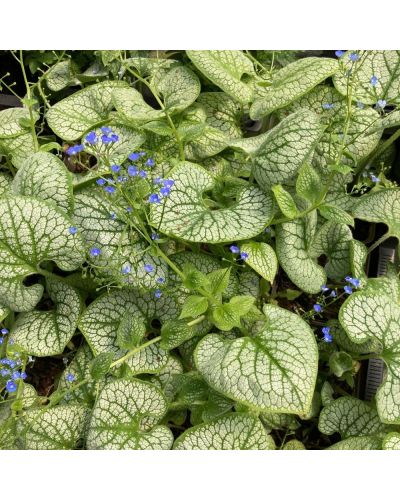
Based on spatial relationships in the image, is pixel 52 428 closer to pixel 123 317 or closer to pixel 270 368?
pixel 123 317

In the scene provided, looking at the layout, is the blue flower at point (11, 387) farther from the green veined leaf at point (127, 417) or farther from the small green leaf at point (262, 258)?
the small green leaf at point (262, 258)

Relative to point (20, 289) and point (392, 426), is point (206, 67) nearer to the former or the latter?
point (20, 289)

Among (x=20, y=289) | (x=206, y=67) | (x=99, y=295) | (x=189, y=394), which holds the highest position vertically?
(x=206, y=67)

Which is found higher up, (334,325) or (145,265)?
(145,265)

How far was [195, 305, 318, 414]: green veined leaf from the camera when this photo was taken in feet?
3.66

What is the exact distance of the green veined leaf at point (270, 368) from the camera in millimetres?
1116

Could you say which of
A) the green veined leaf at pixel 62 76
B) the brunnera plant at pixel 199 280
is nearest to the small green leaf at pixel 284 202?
the brunnera plant at pixel 199 280

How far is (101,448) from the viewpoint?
48.1 inches

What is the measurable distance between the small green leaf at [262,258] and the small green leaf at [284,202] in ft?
0.35

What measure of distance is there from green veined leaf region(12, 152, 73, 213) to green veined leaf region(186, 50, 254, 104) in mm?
493

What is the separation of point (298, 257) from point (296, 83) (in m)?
0.46

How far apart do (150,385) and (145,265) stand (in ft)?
0.90

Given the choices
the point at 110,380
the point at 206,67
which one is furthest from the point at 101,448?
the point at 206,67

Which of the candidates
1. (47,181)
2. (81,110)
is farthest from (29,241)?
(81,110)
